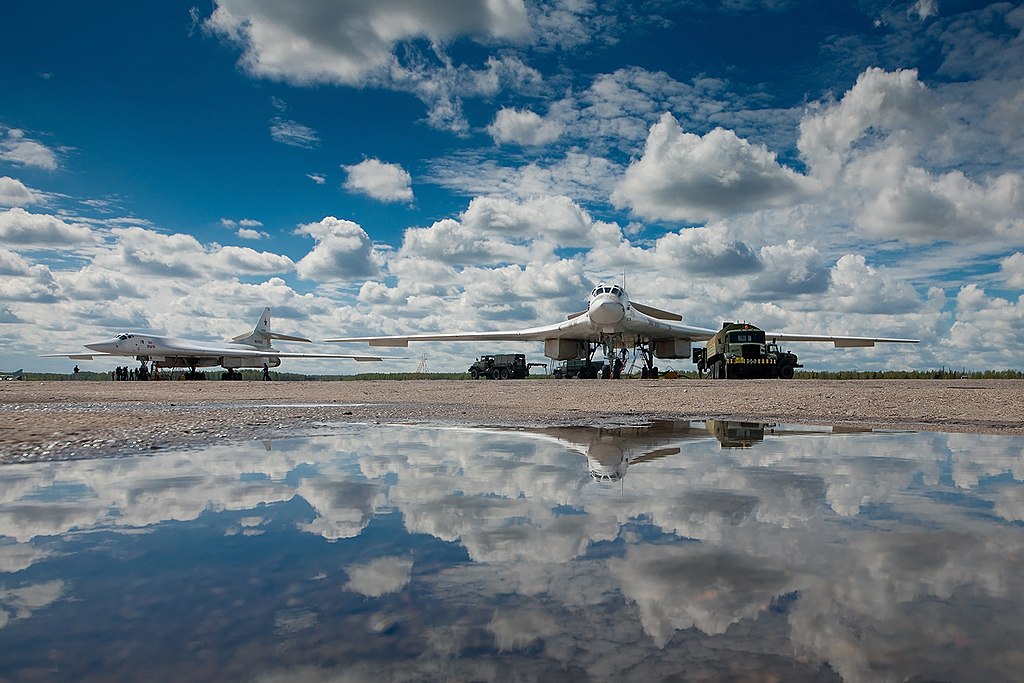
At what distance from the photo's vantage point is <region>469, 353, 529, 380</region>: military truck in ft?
128

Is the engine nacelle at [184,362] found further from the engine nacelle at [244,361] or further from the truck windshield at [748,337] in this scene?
the truck windshield at [748,337]

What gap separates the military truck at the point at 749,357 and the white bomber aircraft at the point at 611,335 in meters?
6.88

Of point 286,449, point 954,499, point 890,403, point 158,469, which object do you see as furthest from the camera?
point 890,403

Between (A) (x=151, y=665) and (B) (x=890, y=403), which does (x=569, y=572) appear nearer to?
(A) (x=151, y=665)

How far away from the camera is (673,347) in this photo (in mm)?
40188

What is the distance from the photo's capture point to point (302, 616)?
1730mm

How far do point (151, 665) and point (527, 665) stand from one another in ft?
2.75

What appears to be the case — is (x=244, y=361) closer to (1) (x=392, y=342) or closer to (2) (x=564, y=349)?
(1) (x=392, y=342)

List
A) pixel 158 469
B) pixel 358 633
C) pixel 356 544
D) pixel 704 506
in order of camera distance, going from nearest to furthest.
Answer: pixel 358 633 → pixel 356 544 → pixel 704 506 → pixel 158 469

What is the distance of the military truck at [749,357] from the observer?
26344 millimetres

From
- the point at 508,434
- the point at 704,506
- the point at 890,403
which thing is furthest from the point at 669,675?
the point at 890,403

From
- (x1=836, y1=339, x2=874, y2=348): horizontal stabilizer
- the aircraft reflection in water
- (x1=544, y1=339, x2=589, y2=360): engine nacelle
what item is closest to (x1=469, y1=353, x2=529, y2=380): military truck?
A: (x1=544, y1=339, x2=589, y2=360): engine nacelle

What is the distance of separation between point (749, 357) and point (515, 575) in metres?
26.1

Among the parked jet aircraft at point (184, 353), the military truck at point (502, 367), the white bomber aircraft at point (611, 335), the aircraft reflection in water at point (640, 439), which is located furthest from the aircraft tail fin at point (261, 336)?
the aircraft reflection in water at point (640, 439)
